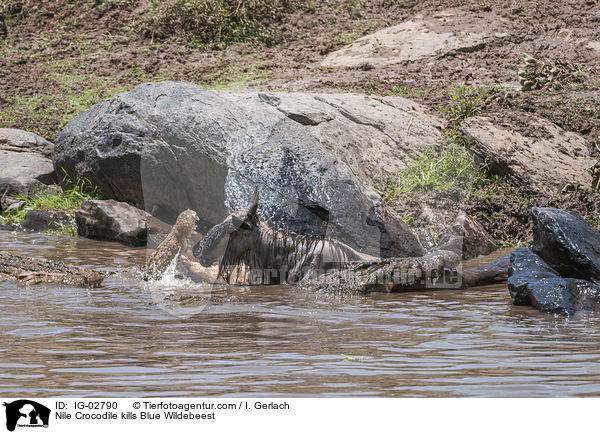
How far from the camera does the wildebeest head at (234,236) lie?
6.88m

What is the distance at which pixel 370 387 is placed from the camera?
133 inches

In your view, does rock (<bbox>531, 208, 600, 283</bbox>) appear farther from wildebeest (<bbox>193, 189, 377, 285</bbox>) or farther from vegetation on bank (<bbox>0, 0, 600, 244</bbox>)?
vegetation on bank (<bbox>0, 0, 600, 244</bbox>)

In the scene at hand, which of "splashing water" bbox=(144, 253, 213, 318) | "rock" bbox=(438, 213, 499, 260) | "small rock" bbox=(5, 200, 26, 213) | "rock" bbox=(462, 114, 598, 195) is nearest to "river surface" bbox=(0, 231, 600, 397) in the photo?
"splashing water" bbox=(144, 253, 213, 318)

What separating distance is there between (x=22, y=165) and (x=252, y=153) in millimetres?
4808

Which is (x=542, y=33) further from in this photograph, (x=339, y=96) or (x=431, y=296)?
(x=431, y=296)

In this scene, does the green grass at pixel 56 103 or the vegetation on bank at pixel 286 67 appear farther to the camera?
the green grass at pixel 56 103

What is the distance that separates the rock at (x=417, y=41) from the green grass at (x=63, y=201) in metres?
5.75

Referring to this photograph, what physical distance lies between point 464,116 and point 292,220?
15.4ft

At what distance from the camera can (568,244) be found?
19.5 ft

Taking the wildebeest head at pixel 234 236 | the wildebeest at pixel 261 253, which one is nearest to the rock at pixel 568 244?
the wildebeest at pixel 261 253

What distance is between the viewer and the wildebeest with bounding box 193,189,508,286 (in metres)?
6.91

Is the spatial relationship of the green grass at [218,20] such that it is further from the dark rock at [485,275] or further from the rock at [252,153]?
the dark rock at [485,275]

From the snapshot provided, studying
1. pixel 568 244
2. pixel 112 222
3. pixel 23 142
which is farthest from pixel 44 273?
pixel 23 142

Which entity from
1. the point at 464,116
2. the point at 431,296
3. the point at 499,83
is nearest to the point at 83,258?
the point at 431,296
